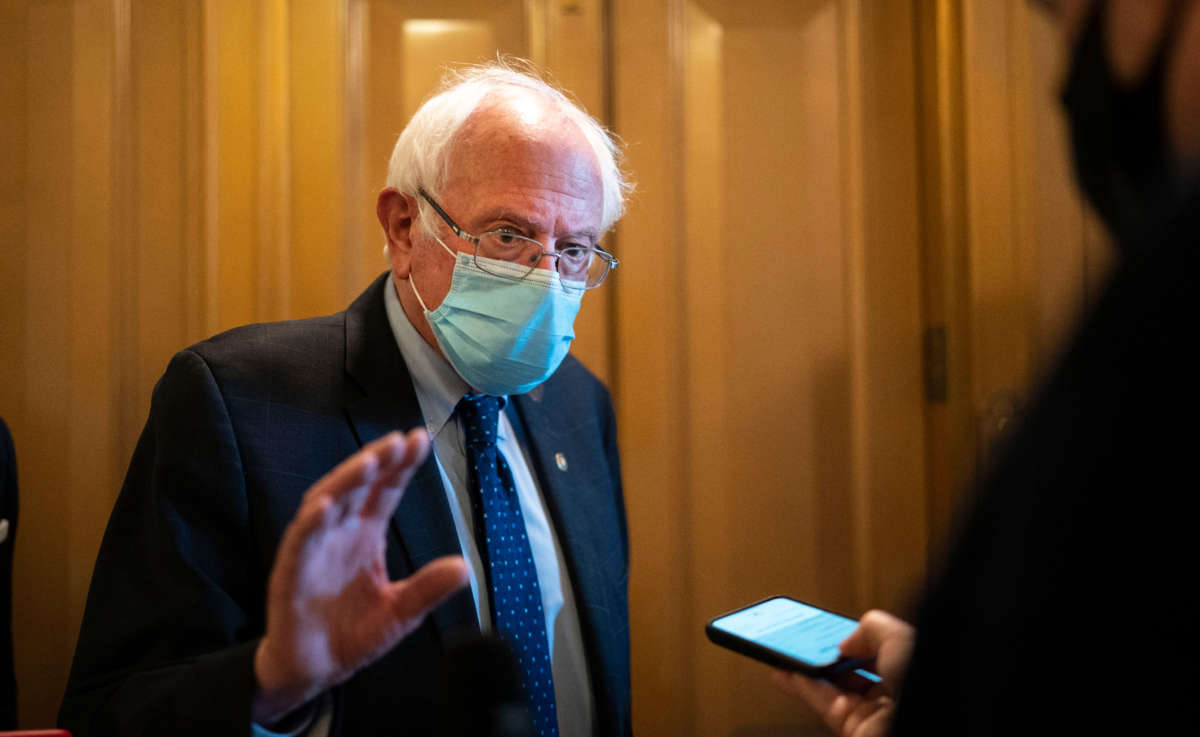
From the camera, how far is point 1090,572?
0.89 feet

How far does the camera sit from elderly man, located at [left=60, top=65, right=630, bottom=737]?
2.62ft

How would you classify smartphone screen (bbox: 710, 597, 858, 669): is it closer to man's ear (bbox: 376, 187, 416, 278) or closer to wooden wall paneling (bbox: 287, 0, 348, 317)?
man's ear (bbox: 376, 187, 416, 278)

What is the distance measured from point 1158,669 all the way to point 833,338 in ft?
4.94

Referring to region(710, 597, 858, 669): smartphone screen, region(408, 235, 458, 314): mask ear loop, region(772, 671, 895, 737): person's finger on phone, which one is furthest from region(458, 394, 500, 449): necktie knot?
region(772, 671, 895, 737): person's finger on phone

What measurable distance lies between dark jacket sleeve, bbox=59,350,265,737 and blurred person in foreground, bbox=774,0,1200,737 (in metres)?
0.75

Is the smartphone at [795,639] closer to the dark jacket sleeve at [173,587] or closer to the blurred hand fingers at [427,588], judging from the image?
the blurred hand fingers at [427,588]

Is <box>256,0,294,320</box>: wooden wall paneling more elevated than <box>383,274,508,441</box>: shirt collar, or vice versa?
<box>256,0,294,320</box>: wooden wall paneling

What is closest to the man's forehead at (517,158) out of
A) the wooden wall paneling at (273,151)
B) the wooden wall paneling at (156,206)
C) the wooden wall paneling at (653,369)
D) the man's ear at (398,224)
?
the man's ear at (398,224)

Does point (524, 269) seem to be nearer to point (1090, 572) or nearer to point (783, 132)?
point (783, 132)

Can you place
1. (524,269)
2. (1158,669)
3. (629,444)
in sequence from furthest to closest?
(629,444), (524,269), (1158,669)

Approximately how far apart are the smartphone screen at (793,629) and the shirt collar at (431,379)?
538 mm

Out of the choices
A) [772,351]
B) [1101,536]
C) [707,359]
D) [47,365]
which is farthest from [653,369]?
[1101,536]

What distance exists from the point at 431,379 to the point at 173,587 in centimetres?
46

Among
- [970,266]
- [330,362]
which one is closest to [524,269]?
[330,362]
